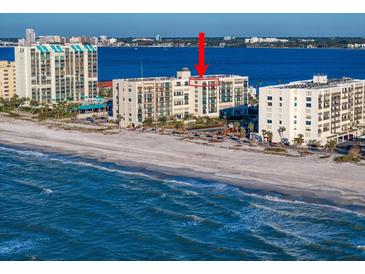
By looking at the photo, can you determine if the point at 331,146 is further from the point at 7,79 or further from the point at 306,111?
the point at 7,79

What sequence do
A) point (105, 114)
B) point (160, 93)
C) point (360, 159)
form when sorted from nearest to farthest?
point (360, 159) → point (160, 93) → point (105, 114)

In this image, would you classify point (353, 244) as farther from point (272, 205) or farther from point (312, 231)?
point (272, 205)

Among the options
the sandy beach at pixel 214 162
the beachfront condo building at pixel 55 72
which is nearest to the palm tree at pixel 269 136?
the sandy beach at pixel 214 162

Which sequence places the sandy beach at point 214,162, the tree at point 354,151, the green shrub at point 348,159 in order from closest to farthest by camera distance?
the sandy beach at point 214,162
the green shrub at point 348,159
the tree at point 354,151

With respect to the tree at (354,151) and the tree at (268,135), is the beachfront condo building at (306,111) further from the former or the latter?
the tree at (354,151)

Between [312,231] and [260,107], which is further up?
[260,107]

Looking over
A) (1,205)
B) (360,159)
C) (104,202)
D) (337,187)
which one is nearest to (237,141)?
(360,159)
